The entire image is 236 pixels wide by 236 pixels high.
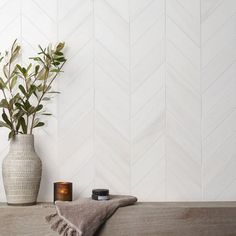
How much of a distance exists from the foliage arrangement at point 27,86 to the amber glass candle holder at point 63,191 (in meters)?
0.22

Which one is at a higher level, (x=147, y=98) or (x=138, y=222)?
(x=147, y=98)

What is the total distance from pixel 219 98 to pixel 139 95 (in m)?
0.31

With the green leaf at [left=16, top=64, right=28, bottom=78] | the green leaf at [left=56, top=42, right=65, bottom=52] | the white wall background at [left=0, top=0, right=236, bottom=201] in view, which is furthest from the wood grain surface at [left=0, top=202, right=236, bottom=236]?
the green leaf at [left=56, top=42, right=65, bottom=52]

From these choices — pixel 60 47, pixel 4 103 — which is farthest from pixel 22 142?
pixel 60 47

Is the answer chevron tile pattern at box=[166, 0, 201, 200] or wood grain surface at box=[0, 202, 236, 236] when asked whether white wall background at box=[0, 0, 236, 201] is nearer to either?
chevron tile pattern at box=[166, 0, 201, 200]

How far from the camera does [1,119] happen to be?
5.24 feet

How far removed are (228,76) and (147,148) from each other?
0.42 metres

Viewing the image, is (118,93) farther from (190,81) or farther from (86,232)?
(86,232)

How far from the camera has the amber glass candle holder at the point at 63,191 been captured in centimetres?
149

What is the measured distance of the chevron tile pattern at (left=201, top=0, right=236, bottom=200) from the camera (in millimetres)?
1605

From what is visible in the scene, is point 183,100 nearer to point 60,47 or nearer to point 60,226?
point 60,47

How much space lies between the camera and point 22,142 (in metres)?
1.48

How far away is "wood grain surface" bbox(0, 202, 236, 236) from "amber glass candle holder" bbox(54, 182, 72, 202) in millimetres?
67

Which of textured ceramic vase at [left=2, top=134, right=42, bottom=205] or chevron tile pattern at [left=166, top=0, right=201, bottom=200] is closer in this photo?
textured ceramic vase at [left=2, top=134, right=42, bottom=205]
